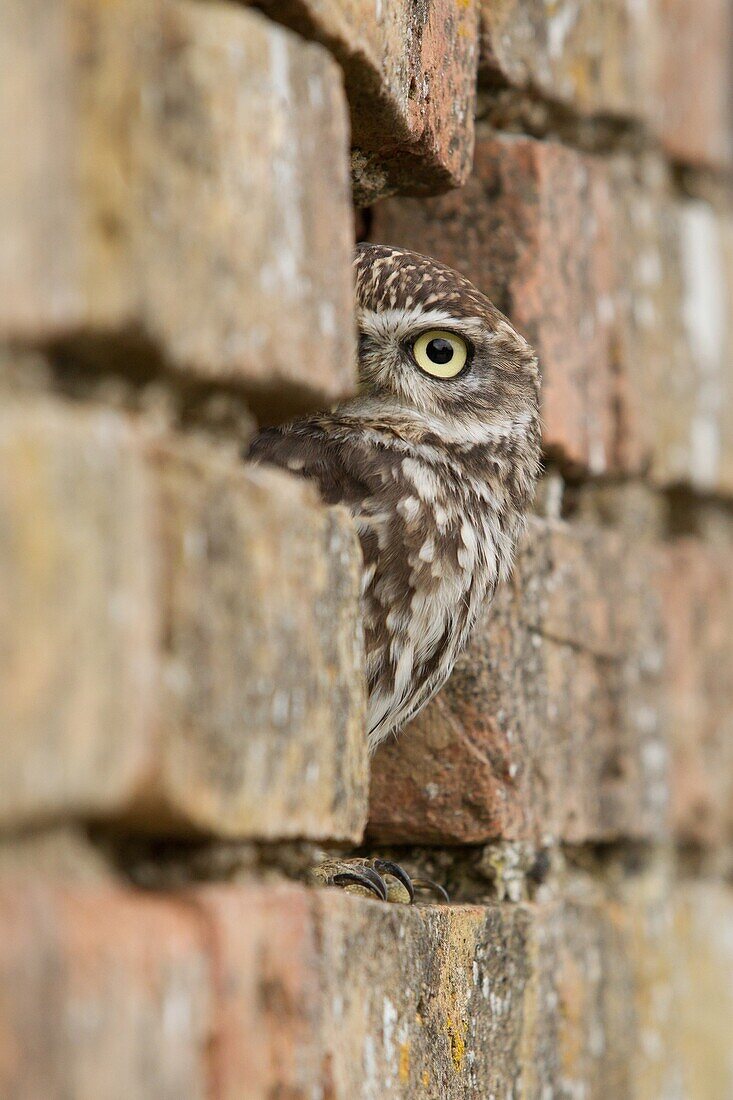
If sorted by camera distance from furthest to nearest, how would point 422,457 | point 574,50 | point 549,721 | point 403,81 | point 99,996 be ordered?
point 574,50 → point 549,721 → point 422,457 → point 403,81 → point 99,996

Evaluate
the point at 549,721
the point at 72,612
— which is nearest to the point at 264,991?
the point at 72,612

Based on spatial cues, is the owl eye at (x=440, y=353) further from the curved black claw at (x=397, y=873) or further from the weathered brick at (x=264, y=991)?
the weathered brick at (x=264, y=991)

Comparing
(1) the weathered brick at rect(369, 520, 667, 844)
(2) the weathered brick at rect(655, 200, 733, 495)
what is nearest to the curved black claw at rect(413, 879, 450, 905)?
(1) the weathered brick at rect(369, 520, 667, 844)

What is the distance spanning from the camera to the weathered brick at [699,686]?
3.75m

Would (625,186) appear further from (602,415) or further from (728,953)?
(728,953)

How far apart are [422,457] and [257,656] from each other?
3.57 feet

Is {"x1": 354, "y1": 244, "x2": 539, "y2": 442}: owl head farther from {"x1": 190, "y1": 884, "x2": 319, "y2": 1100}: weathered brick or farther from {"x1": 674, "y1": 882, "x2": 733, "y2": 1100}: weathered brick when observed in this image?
{"x1": 674, "y1": 882, "x2": 733, "y2": 1100}: weathered brick

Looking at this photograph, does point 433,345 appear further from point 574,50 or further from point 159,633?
point 159,633

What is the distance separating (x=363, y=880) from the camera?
2.22 metres

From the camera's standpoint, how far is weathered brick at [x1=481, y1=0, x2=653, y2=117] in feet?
9.57

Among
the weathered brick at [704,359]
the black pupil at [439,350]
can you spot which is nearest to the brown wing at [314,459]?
the black pupil at [439,350]

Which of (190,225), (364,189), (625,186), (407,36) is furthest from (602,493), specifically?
(190,225)

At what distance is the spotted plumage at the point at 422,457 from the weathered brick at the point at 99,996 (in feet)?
3.39

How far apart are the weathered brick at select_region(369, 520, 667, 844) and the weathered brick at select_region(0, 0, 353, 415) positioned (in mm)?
1154
